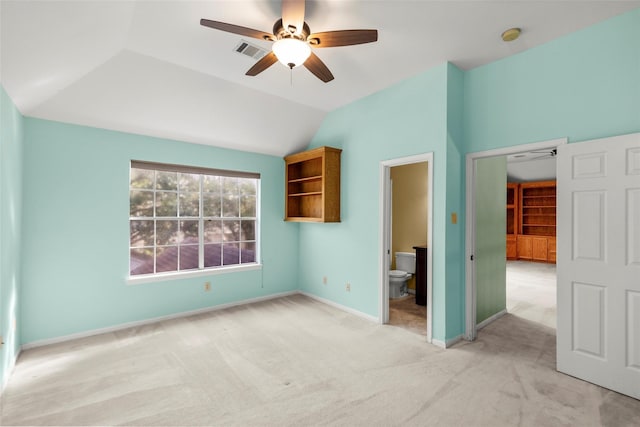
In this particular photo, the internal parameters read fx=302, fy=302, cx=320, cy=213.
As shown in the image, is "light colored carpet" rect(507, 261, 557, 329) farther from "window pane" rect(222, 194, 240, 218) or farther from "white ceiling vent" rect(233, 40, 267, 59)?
"white ceiling vent" rect(233, 40, 267, 59)

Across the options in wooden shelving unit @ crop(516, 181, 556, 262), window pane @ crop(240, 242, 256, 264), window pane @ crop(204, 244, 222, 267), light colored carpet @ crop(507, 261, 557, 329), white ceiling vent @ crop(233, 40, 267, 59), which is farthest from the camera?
wooden shelving unit @ crop(516, 181, 556, 262)

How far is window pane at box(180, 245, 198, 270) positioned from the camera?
4145 millimetres

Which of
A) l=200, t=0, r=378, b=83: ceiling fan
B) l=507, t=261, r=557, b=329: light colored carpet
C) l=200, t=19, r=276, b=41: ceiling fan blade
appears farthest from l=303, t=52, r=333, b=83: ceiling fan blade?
l=507, t=261, r=557, b=329: light colored carpet

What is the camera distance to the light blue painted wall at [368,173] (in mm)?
3209

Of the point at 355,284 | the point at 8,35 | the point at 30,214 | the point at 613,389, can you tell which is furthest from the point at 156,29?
the point at 613,389

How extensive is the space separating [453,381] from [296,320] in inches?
78.7

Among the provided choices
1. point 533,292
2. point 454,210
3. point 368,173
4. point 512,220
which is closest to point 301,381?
point 454,210

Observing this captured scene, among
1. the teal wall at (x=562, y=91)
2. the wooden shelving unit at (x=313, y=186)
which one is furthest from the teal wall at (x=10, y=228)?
the teal wall at (x=562, y=91)

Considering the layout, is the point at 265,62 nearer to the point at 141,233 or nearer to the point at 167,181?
the point at 167,181

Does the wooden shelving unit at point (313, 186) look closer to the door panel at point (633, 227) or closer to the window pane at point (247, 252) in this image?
the window pane at point (247, 252)

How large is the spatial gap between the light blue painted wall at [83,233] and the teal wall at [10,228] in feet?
0.47

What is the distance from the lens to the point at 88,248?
3416mm

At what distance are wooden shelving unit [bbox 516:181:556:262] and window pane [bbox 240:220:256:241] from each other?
8.07 meters

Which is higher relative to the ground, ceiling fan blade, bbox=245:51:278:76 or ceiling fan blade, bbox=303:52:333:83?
ceiling fan blade, bbox=245:51:278:76
